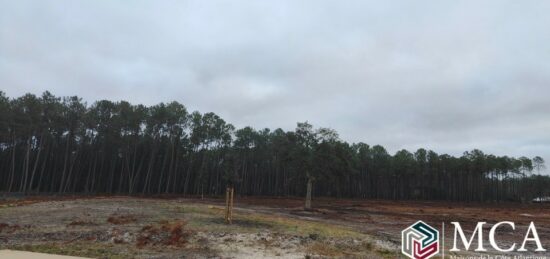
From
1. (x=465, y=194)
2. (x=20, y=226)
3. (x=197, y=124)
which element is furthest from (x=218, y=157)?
(x=20, y=226)

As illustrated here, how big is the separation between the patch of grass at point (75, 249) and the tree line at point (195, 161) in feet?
92.4

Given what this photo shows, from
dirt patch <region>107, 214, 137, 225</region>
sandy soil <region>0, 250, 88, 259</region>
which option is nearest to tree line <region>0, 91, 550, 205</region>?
dirt patch <region>107, 214, 137, 225</region>

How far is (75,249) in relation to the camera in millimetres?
12555

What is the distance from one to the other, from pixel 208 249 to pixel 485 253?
9477mm

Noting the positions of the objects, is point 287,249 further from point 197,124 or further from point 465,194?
point 465,194

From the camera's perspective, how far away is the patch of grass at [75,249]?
1175cm

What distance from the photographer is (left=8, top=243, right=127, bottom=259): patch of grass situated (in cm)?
1175

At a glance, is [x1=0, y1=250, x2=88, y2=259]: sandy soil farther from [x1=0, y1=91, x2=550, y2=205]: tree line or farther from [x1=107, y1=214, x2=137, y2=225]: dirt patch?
[x1=0, y1=91, x2=550, y2=205]: tree line

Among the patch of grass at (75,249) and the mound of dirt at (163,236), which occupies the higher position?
the mound of dirt at (163,236)

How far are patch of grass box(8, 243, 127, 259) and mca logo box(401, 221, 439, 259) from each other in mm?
8610

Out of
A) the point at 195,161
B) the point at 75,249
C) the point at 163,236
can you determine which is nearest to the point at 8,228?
the point at 75,249

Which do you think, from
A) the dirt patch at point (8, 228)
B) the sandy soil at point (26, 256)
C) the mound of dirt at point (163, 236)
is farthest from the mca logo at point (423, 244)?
the dirt patch at point (8, 228)

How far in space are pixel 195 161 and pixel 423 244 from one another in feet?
257

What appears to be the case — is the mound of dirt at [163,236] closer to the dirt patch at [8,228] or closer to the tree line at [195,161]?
the dirt patch at [8,228]
